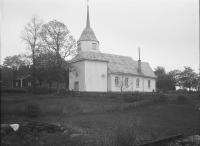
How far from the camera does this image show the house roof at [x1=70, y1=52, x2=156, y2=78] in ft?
124

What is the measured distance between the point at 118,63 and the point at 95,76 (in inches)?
290

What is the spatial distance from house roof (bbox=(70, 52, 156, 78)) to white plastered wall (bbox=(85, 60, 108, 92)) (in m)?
0.92

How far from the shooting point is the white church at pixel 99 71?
36.3 meters

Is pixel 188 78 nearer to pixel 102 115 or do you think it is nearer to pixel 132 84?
pixel 132 84

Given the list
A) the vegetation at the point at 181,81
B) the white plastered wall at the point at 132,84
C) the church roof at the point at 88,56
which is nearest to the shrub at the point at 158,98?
the white plastered wall at the point at 132,84

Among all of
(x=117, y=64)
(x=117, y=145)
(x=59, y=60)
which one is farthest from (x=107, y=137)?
(x=117, y=64)

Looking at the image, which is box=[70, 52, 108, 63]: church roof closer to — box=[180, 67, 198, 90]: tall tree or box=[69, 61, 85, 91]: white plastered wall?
box=[69, 61, 85, 91]: white plastered wall

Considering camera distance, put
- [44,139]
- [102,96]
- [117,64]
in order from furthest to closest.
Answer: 1. [117,64]
2. [102,96]
3. [44,139]

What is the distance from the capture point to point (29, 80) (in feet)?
203

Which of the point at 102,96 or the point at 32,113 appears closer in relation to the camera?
the point at 32,113

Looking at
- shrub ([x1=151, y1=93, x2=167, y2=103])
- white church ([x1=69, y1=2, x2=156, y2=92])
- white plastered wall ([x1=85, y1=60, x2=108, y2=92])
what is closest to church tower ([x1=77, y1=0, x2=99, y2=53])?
white church ([x1=69, y1=2, x2=156, y2=92])

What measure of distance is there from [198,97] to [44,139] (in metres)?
27.7

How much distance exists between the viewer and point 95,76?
36750 mm

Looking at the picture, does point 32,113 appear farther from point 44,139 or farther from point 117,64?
point 117,64
